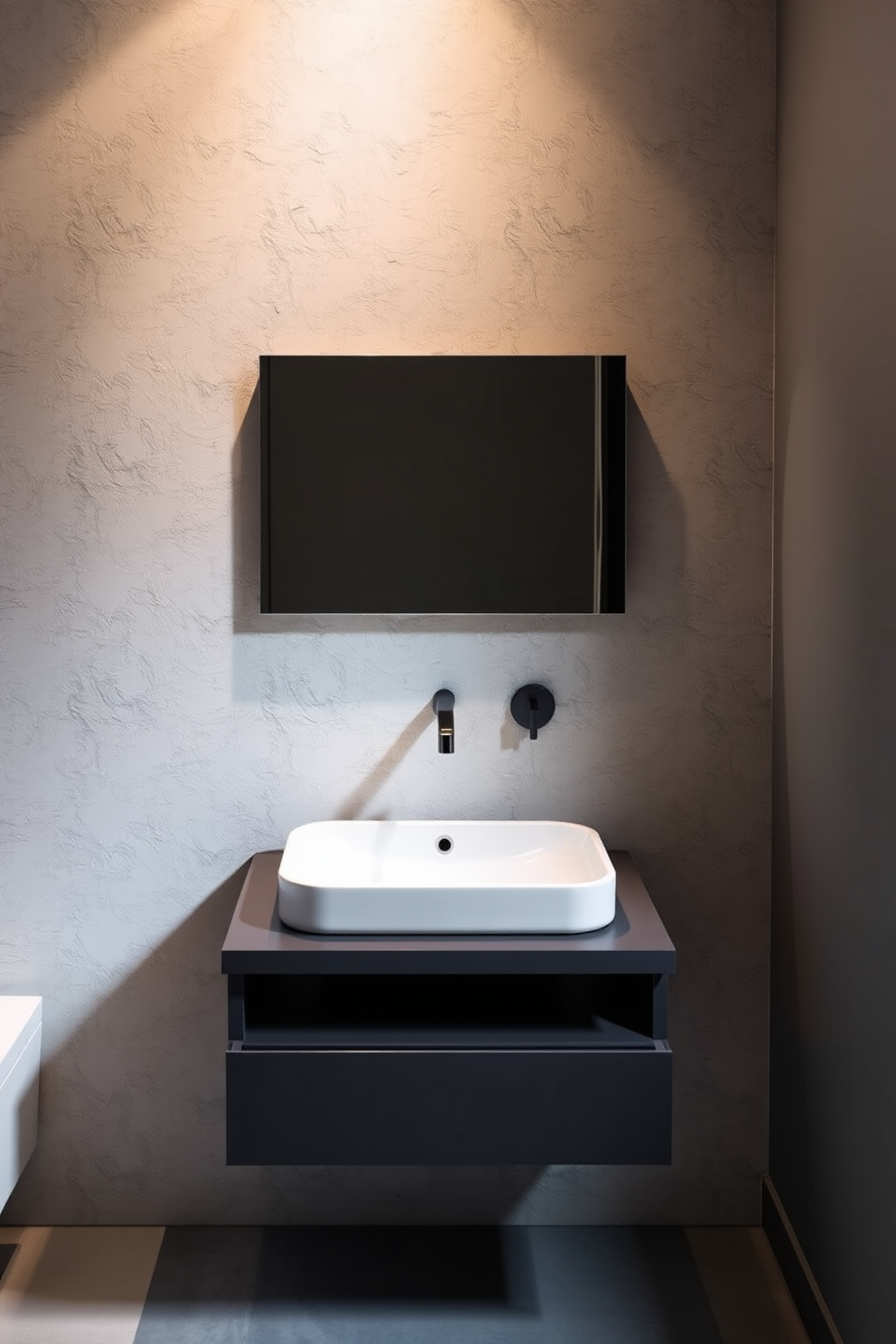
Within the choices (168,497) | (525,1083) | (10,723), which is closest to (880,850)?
(525,1083)

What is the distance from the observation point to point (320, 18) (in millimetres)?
2254

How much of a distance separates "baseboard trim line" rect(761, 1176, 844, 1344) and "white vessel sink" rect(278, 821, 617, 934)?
0.75 metres

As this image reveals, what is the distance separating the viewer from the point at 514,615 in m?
2.33

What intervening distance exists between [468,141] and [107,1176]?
2.15 meters

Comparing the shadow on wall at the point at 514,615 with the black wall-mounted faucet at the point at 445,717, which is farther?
the shadow on wall at the point at 514,615

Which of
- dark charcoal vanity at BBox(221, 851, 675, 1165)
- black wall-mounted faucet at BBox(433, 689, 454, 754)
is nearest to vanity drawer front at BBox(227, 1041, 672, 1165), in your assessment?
dark charcoal vanity at BBox(221, 851, 675, 1165)

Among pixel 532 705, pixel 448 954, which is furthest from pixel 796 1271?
pixel 532 705

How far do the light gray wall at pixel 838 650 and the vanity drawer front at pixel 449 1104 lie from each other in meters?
0.32

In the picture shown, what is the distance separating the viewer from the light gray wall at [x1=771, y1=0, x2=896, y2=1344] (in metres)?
1.70

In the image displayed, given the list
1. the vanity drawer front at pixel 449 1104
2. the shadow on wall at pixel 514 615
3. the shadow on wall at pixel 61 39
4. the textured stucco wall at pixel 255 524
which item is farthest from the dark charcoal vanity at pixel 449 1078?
the shadow on wall at pixel 61 39

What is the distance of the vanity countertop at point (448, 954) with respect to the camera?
1858 mm

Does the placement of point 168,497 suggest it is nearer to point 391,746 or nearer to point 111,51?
point 391,746

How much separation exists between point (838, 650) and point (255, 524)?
43.6 inches

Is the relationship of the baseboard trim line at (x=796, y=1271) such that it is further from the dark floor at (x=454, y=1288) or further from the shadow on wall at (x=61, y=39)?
the shadow on wall at (x=61, y=39)
